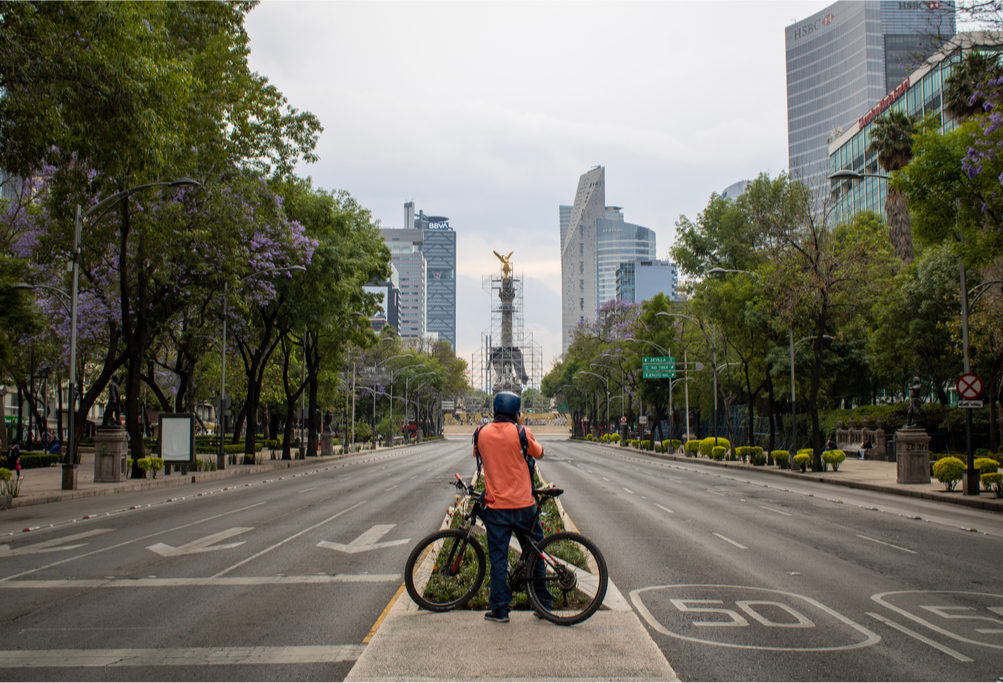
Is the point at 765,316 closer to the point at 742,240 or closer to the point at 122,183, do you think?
the point at 742,240

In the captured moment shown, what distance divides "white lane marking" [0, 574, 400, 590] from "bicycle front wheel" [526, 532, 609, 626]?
10.6 ft

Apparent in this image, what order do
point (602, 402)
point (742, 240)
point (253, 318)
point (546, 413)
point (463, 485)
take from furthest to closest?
point (546, 413) → point (602, 402) → point (742, 240) → point (253, 318) → point (463, 485)

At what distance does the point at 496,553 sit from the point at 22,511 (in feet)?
56.5

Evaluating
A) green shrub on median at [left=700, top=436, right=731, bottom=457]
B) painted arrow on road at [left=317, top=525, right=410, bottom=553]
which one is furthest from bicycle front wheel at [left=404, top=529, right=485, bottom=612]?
green shrub on median at [left=700, top=436, right=731, bottom=457]

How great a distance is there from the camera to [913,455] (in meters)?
27.3

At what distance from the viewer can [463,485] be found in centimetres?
762

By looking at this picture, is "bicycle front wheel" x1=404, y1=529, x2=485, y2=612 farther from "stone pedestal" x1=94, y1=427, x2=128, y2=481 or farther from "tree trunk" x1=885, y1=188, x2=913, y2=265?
"tree trunk" x1=885, y1=188, x2=913, y2=265

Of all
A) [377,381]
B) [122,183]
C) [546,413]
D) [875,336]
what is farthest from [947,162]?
[546,413]

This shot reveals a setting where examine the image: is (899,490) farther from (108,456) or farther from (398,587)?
(108,456)

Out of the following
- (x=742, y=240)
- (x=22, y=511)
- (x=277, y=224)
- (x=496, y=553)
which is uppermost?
(x=742, y=240)

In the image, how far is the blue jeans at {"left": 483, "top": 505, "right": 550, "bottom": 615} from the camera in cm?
696

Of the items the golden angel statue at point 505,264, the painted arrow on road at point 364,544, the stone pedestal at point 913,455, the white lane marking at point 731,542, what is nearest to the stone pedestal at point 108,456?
the painted arrow on road at point 364,544

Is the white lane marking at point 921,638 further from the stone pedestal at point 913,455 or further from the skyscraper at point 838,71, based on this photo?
the skyscraper at point 838,71

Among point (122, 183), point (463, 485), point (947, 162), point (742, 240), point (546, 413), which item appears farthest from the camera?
point (546, 413)
